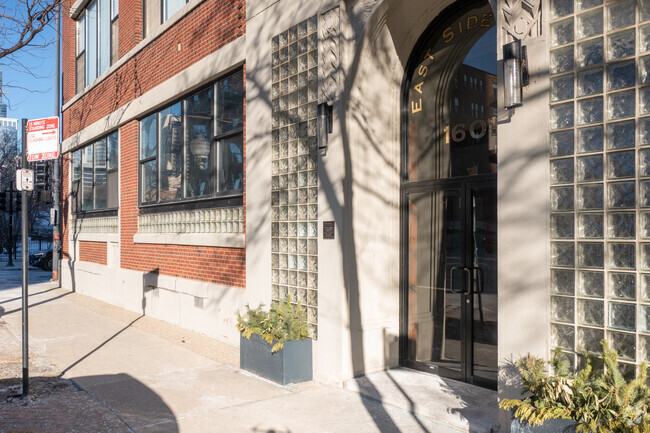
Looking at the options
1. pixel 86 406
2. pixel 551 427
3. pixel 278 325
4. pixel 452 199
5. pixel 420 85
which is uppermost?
pixel 420 85

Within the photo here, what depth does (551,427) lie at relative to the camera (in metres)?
3.74

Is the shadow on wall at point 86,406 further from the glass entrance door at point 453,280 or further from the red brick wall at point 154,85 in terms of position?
the glass entrance door at point 453,280

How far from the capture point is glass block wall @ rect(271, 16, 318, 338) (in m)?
7.16

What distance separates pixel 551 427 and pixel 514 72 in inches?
105

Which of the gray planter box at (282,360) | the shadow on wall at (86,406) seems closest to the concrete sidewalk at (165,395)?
the shadow on wall at (86,406)

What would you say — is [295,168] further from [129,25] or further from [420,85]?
[129,25]

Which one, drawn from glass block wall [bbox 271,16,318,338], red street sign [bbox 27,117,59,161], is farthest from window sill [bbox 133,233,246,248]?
red street sign [bbox 27,117,59,161]

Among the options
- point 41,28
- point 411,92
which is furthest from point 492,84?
point 41,28

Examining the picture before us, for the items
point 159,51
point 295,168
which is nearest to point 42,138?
point 295,168

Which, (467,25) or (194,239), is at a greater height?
(467,25)

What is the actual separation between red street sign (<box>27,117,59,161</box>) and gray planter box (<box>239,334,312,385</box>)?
11.1 ft

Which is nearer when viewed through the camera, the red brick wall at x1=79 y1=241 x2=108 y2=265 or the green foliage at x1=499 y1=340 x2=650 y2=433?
the green foliage at x1=499 y1=340 x2=650 y2=433

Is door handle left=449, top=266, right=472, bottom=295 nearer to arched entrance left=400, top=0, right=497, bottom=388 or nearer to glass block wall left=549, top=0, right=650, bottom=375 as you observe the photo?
arched entrance left=400, top=0, right=497, bottom=388

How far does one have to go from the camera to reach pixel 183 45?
35.7 feet
